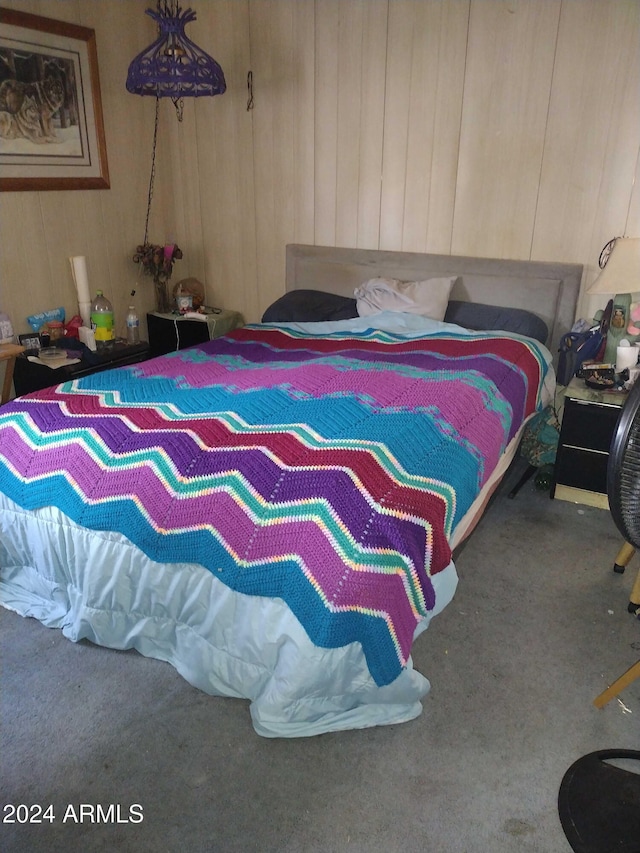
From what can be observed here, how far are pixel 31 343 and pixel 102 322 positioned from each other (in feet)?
1.32

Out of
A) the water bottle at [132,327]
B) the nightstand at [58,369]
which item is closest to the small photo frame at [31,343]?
the nightstand at [58,369]

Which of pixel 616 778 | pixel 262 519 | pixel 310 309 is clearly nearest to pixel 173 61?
pixel 310 309

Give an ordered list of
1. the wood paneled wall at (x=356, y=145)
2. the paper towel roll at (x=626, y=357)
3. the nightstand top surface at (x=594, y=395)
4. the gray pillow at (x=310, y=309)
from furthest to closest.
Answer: the gray pillow at (x=310, y=309) < the wood paneled wall at (x=356, y=145) < the paper towel roll at (x=626, y=357) < the nightstand top surface at (x=594, y=395)

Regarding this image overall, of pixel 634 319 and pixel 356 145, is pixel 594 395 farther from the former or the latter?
pixel 356 145

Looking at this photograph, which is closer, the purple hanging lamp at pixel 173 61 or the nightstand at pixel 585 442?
the nightstand at pixel 585 442

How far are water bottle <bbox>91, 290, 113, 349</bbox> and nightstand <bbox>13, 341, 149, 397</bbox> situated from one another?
6 cm

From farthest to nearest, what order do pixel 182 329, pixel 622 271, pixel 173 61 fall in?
1. pixel 182 329
2. pixel 173 61
3. pixel 622 271

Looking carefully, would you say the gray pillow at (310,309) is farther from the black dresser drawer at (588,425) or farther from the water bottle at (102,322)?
the black dresser drawer at (588,425)

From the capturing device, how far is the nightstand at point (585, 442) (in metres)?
2.65

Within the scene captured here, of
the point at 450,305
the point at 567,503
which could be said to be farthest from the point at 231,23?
the point at 567,503

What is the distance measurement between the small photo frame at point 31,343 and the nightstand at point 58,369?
0.18 ft

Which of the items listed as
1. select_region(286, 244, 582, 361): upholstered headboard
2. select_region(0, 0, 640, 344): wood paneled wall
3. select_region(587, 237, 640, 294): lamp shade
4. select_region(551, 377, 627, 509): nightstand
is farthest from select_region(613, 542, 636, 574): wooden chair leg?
select_region(0, 0, 640, 344): wood paneled wall

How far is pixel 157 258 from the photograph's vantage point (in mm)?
3848

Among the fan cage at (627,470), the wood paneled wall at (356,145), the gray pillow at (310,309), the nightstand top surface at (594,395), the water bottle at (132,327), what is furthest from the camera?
the water bottle at (132,327)
